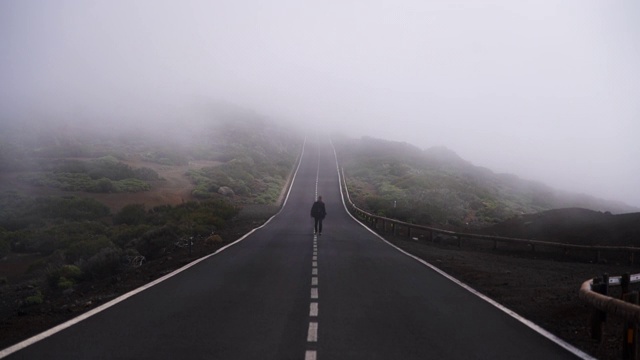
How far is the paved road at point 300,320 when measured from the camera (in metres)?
7.52

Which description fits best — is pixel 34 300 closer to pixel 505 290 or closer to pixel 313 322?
pixel 313 322

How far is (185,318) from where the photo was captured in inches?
373

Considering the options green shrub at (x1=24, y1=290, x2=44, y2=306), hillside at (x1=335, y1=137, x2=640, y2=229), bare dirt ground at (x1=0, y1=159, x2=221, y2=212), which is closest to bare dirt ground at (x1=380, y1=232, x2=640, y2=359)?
green shrub at (x1=24, y1=290, x2=44, y2=306)

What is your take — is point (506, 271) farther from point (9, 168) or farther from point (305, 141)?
point (305, 141)

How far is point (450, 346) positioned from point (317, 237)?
19476 mm

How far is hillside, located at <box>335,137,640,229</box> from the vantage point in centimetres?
4503

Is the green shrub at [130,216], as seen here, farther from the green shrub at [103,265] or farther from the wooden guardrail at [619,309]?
the wooden guardrail at [619,309]

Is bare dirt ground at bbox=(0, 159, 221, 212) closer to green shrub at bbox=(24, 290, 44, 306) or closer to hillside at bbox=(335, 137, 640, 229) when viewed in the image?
hillside at bbox=(335, 137, 640, 229)

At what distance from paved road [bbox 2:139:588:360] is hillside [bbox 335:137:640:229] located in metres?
25.4

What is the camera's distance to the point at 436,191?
2120 inches

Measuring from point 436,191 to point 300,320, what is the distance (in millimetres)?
45869

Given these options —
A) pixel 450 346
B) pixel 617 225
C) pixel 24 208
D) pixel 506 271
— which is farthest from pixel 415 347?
pixel 24 208

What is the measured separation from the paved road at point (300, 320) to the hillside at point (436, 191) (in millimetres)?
25377

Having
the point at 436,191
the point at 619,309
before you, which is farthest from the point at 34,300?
the point at 436,191
